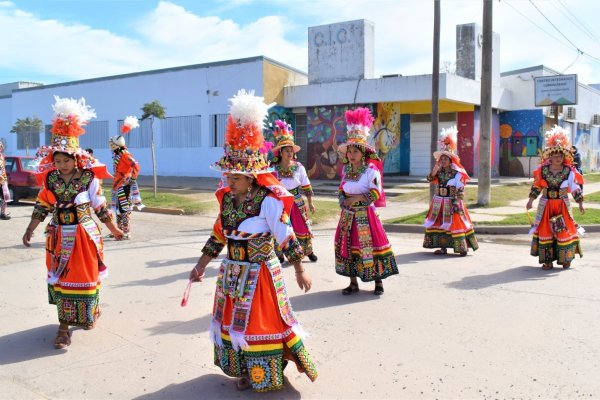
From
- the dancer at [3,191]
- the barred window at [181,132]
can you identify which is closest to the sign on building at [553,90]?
the barred window at [181,132]

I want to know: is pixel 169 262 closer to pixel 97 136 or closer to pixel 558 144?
pixel 558 144

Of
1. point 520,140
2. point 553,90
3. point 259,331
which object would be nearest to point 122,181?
point 259,331

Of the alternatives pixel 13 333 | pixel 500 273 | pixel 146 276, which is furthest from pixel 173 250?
pixel 500 273

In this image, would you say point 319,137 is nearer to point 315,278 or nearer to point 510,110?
point 510,110

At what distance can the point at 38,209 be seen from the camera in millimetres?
5383

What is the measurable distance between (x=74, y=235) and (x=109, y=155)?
28.0 metres

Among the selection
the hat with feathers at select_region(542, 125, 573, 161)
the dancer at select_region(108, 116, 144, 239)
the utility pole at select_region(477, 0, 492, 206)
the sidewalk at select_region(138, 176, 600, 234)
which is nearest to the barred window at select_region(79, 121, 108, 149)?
the sidewalk at select_region(138, 176, 600, 234)

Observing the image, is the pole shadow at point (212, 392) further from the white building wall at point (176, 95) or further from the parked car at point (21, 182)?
the white building wall at point (176, 95)

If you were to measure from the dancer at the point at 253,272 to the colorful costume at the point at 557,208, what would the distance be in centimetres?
540

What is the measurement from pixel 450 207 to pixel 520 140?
67.7 feet

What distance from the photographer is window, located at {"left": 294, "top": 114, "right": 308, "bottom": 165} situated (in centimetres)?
2584

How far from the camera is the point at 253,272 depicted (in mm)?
4059

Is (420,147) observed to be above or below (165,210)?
above

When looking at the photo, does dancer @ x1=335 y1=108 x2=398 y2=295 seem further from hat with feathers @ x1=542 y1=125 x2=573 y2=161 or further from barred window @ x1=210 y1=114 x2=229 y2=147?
barred window @ x1=210 y1=114 x2=229 y2=147
